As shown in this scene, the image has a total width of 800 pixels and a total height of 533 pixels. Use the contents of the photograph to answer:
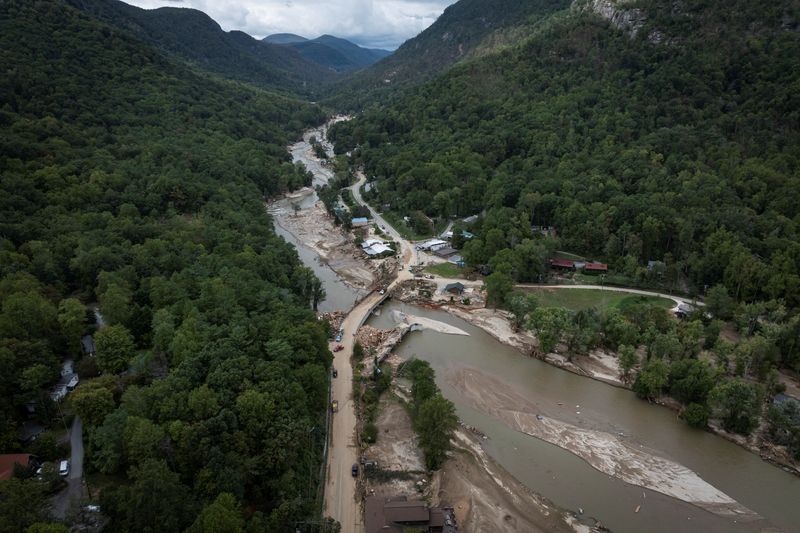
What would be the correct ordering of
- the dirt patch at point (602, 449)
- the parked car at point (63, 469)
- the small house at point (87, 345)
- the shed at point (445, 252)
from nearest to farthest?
the parked car at point (63, 469) → the dirt patch at point (602, 449) → the small house at point (87, 345) → the shed at point (445, 252)

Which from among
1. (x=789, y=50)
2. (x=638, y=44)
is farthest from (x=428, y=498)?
(x=638, y=44)

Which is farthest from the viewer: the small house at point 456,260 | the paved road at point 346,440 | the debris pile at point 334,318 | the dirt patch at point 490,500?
the small house at point 456,260

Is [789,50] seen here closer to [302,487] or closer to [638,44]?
[638,44]

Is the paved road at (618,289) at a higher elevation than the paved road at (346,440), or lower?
higher

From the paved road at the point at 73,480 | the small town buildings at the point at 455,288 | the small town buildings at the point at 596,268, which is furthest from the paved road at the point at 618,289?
the paved road at the point at 73,480

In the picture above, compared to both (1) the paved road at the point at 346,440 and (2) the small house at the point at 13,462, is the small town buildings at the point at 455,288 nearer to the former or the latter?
(1) the paved road at the point at 346,440

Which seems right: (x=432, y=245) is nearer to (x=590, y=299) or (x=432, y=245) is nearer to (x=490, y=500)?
(x=590, y=299)

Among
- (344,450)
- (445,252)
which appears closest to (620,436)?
(344,450)

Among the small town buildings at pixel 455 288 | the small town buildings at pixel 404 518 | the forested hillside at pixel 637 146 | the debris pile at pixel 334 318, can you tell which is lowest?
the small town buildings at pixel 404 518
